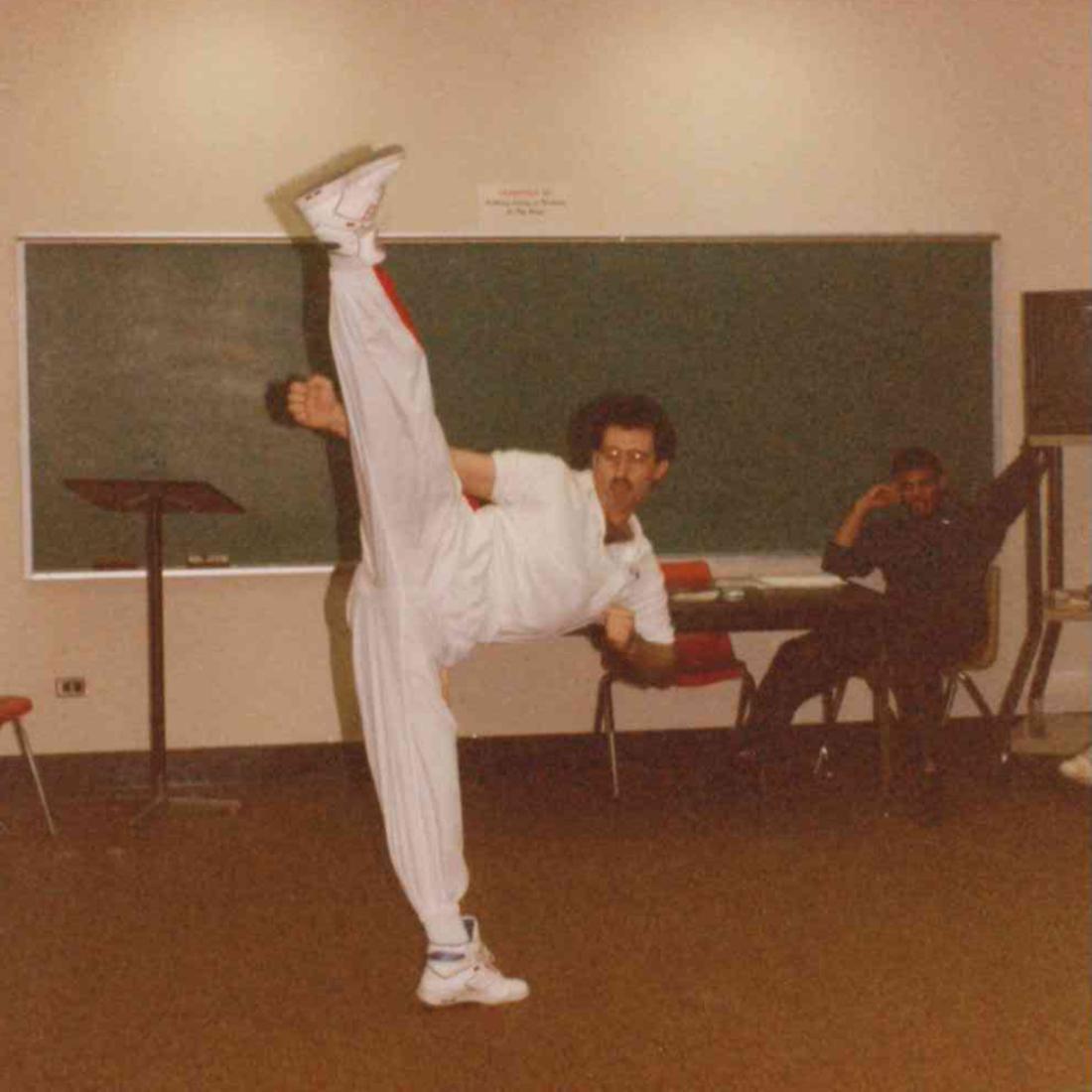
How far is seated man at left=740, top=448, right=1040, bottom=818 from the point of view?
5.14 m

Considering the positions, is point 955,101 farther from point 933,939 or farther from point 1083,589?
point 933,939

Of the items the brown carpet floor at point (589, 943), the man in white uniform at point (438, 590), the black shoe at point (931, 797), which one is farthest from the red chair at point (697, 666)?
the man in white uniform at point (438, 590)

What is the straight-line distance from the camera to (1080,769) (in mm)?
5395

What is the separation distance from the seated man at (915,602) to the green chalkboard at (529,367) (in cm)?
47

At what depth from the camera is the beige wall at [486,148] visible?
225 inches

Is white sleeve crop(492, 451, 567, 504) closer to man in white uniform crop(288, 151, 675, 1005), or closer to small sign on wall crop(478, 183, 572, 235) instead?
man in white uniform crop(288, 151, 675, 1005)

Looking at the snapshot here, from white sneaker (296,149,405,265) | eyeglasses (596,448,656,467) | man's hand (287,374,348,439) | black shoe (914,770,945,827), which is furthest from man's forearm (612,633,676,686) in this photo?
black shoe (914,770,945,827)

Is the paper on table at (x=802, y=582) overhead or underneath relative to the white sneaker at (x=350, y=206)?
underneath

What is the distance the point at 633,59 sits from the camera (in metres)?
5.95

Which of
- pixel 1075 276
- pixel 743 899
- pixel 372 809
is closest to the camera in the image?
pixel 743 899

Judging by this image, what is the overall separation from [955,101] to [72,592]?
4.15 metres

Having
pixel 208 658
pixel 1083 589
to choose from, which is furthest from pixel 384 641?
pixel 1083 589

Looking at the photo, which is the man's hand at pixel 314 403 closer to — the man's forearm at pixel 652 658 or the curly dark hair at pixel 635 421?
the curly dark hair at pixel 635 421

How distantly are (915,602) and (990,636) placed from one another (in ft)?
1.98
